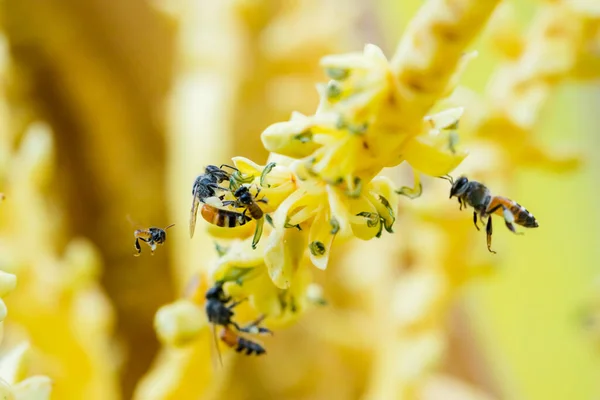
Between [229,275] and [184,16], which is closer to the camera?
[229,275]

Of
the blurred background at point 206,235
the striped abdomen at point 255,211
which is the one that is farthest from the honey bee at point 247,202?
the blurred background at point 206,235

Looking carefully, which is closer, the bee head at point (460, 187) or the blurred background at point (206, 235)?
the bee head at point (460, 187)

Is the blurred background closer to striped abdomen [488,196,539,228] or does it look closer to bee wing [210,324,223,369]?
bee wing [210,324,223,369]

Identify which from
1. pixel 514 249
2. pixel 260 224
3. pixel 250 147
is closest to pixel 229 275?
pixel 260 224

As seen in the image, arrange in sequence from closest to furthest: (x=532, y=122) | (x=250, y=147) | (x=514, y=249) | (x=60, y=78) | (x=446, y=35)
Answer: (x=446, y=35)
(x=532, y=122)
(x=250, y=147)
(x=60, y=78)
(x=514, y=249)

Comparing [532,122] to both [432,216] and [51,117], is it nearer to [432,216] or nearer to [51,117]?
[432,216]

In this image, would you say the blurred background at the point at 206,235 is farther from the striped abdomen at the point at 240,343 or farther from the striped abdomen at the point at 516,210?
the striped abdomen at the point at 516,210
